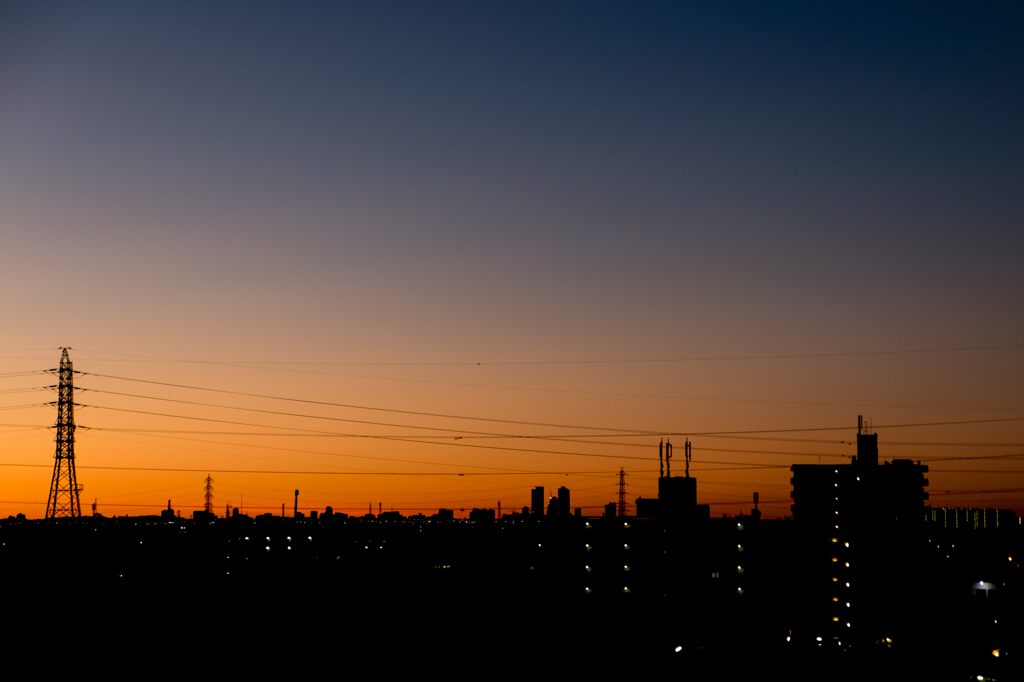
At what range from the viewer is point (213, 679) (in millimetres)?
Result: 66688

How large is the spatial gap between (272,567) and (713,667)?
111328mm

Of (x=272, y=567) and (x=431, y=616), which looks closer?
(x=431, y=616)

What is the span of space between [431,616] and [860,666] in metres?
44.7

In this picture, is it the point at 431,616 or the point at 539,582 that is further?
the point at 539,582

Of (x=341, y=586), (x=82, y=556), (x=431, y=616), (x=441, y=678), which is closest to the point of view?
(x=441, y=678)

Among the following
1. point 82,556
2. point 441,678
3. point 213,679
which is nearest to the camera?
point 213,679

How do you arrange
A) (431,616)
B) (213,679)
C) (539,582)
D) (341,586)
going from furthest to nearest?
(539,582), (341,586), (431,616), (213,679)

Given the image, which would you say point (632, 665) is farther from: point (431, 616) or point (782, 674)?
point (431, 616)

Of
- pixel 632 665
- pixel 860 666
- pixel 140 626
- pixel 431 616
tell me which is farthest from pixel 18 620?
pixel 860 666

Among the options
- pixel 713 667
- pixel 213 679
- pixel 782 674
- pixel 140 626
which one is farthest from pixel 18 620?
pixel 782 674

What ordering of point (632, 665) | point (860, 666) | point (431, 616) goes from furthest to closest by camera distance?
point (431, 616), point (860, 666), point (632, 665)

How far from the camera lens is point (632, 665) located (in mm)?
77062

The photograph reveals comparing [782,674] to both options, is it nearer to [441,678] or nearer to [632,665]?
[632,665]

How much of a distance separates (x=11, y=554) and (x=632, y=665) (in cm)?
11087
